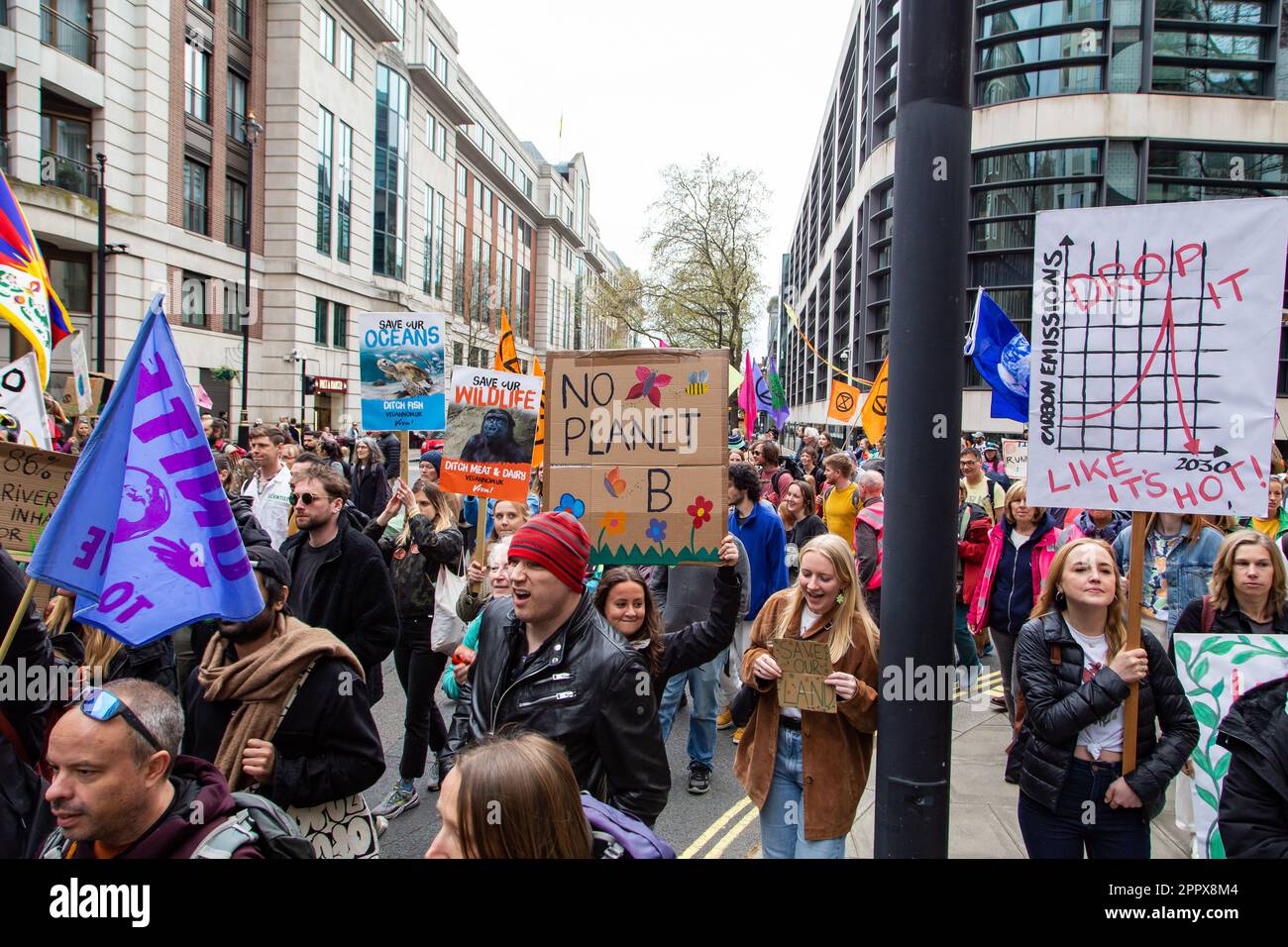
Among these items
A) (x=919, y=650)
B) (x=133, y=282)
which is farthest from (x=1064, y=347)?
(x=133, y=282)

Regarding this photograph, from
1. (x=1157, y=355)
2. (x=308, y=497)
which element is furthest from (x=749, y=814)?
(x=1157, y=355)

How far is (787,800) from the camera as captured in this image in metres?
3.52

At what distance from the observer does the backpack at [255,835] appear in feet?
6.77

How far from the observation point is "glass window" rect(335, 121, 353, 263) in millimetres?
36125

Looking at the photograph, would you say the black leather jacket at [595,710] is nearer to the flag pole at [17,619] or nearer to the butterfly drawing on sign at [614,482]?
the butterfly drawing on sign at [614,482]

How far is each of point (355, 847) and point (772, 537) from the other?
399cm

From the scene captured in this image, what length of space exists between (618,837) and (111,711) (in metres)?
1.29

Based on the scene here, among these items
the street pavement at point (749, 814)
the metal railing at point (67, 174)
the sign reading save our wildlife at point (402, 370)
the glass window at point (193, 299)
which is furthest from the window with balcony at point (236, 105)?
the street pavement at point (749, 814)

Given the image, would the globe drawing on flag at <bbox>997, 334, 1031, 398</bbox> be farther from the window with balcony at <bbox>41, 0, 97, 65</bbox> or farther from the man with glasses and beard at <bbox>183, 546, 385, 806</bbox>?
the window with balcony at <bbox>41, 0, 97, 65</bbox>

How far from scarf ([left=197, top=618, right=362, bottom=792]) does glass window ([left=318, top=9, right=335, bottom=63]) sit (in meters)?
37.5

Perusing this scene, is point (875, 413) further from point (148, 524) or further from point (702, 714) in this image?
point (148, 524)

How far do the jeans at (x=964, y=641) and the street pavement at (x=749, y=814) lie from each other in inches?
44.6

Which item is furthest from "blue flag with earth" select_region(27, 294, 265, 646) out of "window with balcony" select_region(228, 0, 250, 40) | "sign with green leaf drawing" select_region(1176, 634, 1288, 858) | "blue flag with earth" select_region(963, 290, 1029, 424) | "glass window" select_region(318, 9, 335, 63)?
"glass window" select_region(318, 9, 335, 63)

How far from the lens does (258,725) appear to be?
9.56 ft
